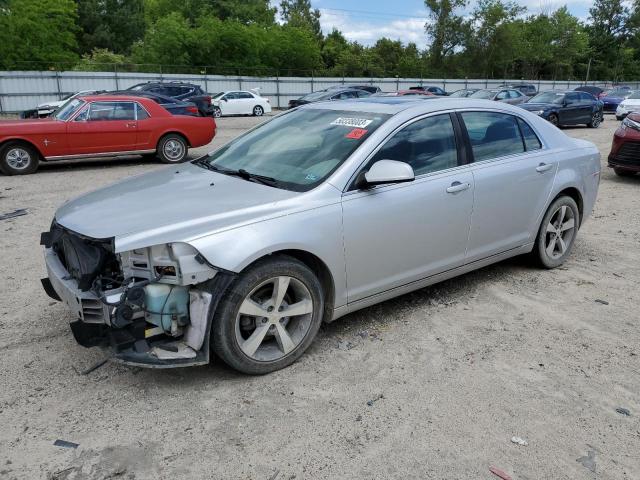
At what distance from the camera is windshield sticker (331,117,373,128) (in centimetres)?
385

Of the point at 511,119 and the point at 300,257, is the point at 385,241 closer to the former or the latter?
the point at 300,257

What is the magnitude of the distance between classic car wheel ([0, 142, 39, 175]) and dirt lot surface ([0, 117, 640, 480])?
21.5ft

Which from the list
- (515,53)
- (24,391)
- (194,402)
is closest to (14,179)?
(24,391)

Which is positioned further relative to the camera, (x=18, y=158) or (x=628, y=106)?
(x=628, y=106)

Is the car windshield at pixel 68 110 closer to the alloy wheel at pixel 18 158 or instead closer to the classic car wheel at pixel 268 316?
the alloy wheel at pixel 18 158

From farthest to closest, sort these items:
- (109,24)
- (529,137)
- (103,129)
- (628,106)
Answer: (109,24), (628,106), (103,129), (529,137)

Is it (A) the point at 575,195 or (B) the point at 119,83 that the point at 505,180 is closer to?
(A) the point at 575,195

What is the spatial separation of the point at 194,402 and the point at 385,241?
62.3 inches

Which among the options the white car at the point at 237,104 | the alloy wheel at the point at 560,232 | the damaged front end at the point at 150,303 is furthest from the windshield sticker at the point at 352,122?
the white car at the point at 237,104

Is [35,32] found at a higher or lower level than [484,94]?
higher

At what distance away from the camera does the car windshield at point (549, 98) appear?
65.6 feet

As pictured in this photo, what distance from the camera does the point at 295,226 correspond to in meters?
3.22

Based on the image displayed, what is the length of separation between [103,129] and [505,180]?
8.80 m

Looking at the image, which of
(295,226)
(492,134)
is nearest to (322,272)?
(295,226)
